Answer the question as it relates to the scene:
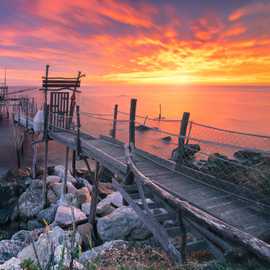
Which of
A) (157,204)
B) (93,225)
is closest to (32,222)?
(93,225)

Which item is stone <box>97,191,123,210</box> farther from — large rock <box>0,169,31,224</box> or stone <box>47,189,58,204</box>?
large rock <box>0,169,31,224</box>

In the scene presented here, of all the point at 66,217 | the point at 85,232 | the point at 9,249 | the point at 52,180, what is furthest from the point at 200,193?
the point at 52,180

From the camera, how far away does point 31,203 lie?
38.5ft

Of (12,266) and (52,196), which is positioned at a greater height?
(12,266)

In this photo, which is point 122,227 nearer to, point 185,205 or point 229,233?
point 185,205

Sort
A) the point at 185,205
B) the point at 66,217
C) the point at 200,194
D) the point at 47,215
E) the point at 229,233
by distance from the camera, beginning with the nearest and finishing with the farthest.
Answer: the point at 229,233 → the point at 185,205 → the point at 200,194 → the point at 66,217 → the point at 47,215

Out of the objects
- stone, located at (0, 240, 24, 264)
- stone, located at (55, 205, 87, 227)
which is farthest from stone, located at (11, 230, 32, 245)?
stone, located at (55, 205, 87, 227)

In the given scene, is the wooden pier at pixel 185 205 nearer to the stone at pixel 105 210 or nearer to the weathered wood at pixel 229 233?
the weathered wood at pixel 229 233

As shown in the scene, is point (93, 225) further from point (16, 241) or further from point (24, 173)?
point (24, 173)

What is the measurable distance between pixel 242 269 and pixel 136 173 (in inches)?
108

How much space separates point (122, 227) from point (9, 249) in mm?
3494

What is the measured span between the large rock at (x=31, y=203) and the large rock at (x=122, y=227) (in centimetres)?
501

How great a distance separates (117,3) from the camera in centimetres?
1036

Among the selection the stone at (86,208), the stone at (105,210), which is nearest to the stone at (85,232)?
the stone at (105,210)
